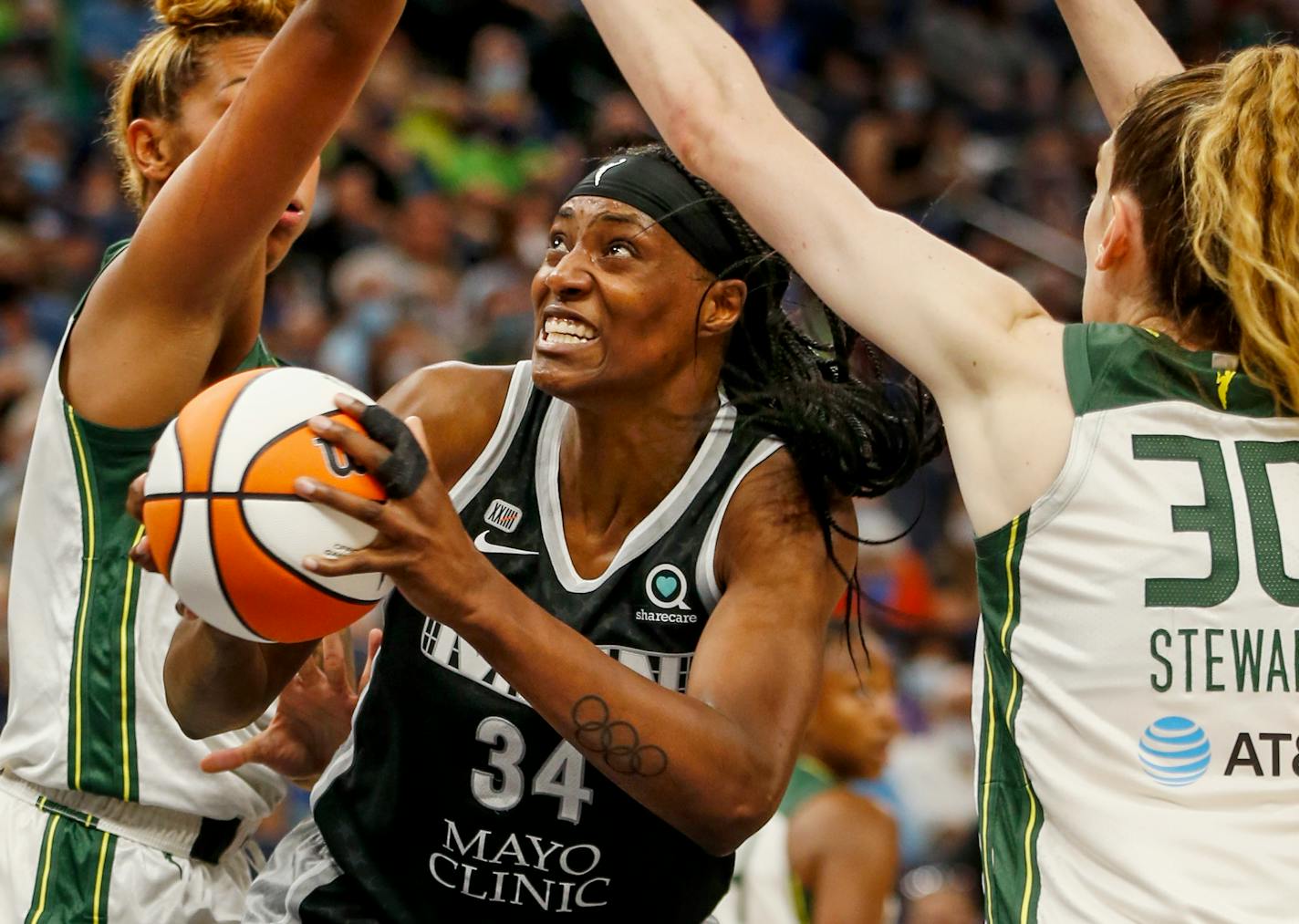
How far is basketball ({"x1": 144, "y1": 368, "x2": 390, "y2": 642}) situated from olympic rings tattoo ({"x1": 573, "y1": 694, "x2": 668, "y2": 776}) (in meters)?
0.35

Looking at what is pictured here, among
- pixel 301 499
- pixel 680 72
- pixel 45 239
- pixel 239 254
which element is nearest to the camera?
pixel 301 499

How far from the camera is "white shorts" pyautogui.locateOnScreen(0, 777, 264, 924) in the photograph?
299 cm

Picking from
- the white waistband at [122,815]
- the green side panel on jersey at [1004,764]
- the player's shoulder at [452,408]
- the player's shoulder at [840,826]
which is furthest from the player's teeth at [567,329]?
the player's shoulder at [840,826]

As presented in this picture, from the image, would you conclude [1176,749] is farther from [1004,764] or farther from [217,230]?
[217,230]

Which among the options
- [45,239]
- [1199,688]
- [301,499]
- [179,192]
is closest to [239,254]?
[179,192]

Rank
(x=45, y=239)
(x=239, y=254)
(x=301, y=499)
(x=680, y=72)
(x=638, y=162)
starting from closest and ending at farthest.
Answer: (x=301, y=499)
(x=680, y=72)
(x=239, y=254)
(x=638, y=162)
(x=45, y=239)

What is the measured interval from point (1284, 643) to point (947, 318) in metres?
0.63

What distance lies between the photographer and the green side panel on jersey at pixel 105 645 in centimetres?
298

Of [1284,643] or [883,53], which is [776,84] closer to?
[883,53]

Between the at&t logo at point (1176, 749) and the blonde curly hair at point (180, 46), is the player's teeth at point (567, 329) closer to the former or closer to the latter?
the blonde curly hair at point (180, 46)

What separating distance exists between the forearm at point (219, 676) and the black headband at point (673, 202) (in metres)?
0.98

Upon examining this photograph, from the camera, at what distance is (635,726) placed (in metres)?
2.38

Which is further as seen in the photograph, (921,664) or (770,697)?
(921,664)

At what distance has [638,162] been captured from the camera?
3.09 m
